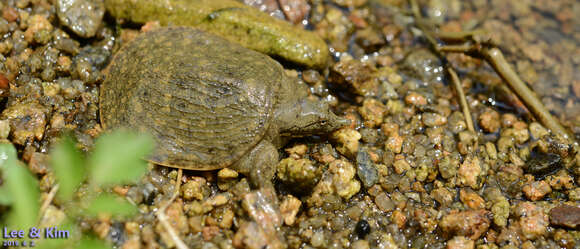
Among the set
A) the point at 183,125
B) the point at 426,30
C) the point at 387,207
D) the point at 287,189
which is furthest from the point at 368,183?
the point at 426,30

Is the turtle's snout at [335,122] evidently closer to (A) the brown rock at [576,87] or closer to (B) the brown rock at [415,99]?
(B) the brown rock at [415,99]

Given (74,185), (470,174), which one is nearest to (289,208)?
(74,185)

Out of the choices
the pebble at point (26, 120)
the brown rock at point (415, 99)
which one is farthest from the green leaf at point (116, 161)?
the brown rock at point (415, 99)

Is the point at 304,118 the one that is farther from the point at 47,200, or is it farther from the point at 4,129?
the point at 4,129

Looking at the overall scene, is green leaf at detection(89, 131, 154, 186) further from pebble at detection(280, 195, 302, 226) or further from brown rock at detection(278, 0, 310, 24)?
brown rock at detection(278, 0, 310, 24)

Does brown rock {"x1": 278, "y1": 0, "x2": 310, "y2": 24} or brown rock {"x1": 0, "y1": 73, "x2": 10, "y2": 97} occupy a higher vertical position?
brown rock {"x1": 0, "y1": 73, "x2": 10, "y2": 97}

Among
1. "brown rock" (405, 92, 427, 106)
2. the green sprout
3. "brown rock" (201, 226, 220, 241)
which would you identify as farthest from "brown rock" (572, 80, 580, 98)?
the green sprout
